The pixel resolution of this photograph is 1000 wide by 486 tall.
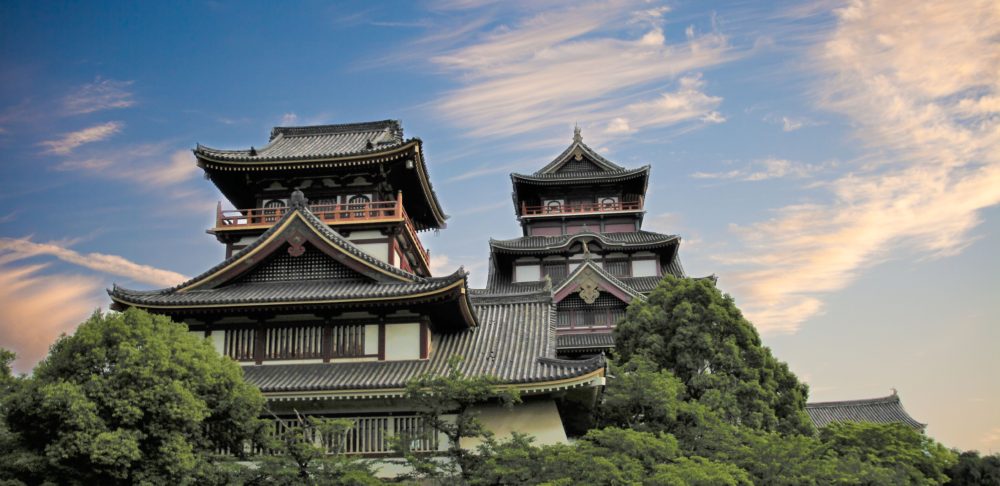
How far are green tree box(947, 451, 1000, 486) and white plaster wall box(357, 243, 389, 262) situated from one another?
21.9 meters

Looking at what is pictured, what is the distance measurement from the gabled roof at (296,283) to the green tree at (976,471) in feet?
64.9

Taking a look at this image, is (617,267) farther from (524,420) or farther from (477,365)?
(524,420)

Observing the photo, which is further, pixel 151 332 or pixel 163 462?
pixel 151 332

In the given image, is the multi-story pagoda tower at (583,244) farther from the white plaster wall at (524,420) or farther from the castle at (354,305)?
the white plaster wall at (524,420)

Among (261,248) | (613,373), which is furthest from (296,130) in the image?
(613,373)

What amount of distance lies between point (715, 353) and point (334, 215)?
1455 cm

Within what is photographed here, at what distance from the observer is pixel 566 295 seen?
141ft

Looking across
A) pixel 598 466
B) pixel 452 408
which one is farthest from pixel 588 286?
pixel 598 466

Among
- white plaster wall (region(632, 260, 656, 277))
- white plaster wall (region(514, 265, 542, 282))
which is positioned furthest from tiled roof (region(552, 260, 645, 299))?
white plaster wall (region(514, 265, 542, 282))

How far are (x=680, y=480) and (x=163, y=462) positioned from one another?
10.1 meters

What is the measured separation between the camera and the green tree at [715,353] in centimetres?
2612

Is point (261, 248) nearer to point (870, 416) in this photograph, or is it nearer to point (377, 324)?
point (377, 324)

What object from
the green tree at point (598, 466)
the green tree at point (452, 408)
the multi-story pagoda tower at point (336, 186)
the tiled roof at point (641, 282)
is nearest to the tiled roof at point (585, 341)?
the tiled roof at point (641, 282)

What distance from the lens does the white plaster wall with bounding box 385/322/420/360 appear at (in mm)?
21719
